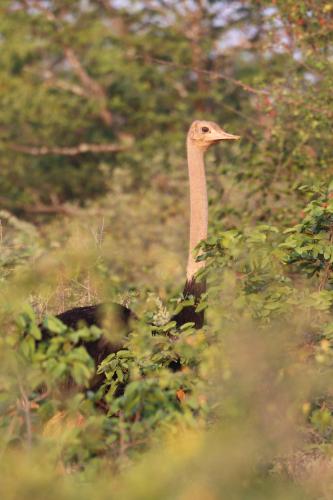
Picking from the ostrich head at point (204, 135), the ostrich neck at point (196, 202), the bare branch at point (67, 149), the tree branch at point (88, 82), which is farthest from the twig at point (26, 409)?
the tree branch at point (88, 82)

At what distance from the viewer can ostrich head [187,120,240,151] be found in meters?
6.30

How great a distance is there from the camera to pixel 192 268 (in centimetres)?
552

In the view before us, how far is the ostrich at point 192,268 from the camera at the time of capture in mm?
4668

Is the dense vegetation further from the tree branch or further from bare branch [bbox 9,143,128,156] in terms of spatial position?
the tree branch

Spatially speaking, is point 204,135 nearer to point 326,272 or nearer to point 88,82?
point 326,272

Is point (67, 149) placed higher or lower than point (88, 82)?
lower

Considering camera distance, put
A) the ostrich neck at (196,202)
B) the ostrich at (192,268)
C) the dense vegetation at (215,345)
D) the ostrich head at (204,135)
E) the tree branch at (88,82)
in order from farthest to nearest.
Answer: the tree branch at (88,82)
the ostrich head at (204,135)
the ostrich neck at (196,202)
the ostrich at (192,268)
the dense vegetation at (215,345)

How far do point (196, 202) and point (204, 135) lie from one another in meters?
0.59

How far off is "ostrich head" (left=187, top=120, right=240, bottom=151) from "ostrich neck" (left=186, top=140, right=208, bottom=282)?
0.12 ft

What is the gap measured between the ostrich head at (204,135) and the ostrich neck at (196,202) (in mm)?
37

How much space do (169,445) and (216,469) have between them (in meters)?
0.19

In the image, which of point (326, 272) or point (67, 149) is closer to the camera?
point (326, 272)

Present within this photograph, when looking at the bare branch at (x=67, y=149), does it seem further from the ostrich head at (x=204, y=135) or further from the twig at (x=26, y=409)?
the twig at (x=26, y=409)

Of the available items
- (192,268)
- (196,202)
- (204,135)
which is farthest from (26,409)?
(204,135)
